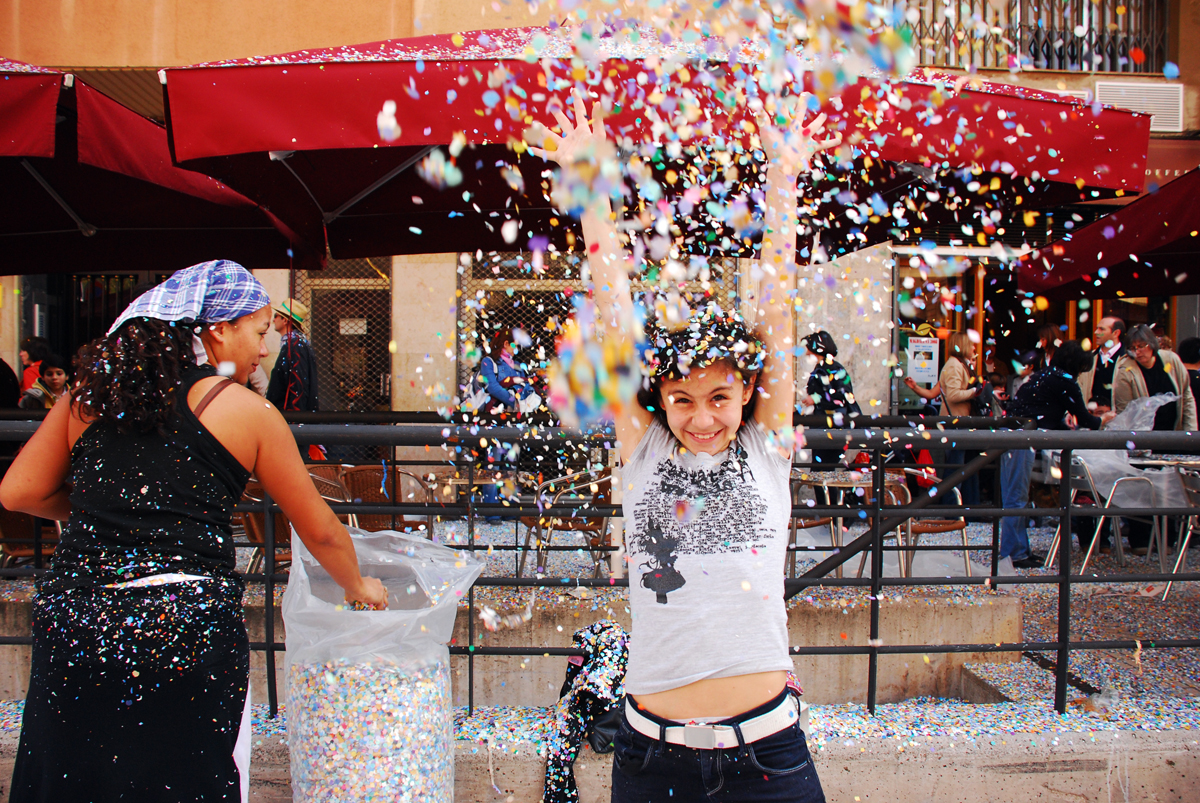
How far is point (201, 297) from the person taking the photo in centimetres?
166

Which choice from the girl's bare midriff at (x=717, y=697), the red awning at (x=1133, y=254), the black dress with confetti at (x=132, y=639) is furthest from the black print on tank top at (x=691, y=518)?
the red awning at (x=1133, y=254)

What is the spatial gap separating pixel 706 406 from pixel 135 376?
1139 mm

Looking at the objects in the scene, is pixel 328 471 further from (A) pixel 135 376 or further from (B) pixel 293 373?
(A) pixel 135 376

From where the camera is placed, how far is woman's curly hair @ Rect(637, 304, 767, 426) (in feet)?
5.26

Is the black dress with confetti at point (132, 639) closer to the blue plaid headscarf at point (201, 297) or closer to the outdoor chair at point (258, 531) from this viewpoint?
the blue plaid headscarf at point (201, 297)

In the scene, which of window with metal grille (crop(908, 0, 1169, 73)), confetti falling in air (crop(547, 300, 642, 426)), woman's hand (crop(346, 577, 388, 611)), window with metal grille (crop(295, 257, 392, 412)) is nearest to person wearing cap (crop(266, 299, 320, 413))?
window with metal grille (crop(295, 257, 392, 412))

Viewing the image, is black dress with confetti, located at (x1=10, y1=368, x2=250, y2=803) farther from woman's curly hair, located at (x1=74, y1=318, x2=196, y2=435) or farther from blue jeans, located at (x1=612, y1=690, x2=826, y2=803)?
blue jeans, located at (x1=612, y1=690, x2=826, y2=803)

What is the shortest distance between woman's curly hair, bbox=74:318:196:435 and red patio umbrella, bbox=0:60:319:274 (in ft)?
5.04

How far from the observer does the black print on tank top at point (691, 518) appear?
5.28ft

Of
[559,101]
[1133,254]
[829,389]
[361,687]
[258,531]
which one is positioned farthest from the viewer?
[829,389]

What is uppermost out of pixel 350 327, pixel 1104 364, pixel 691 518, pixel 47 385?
pixel 350 327

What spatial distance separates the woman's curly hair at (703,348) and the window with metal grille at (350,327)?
286 inches

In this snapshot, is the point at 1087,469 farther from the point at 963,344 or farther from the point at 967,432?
the point at 967,432

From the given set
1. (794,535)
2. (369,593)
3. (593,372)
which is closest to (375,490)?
(794,535)
